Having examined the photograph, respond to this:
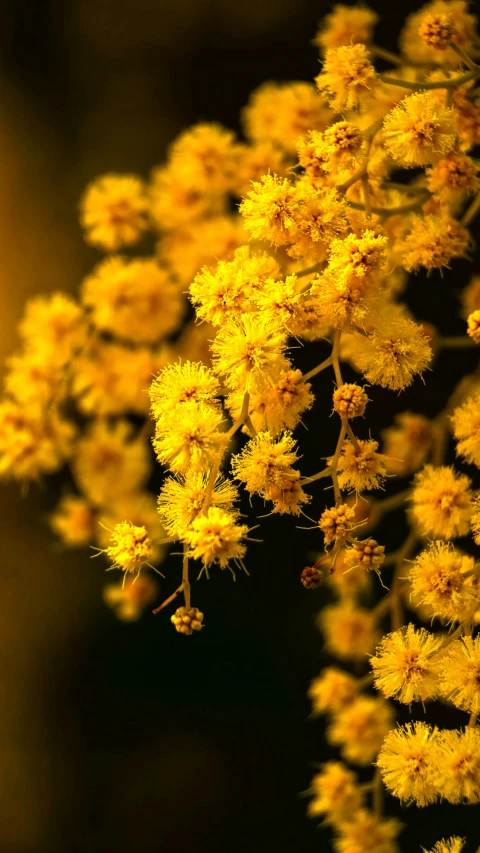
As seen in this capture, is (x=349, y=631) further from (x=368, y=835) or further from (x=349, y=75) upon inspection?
(x=349, y=75)

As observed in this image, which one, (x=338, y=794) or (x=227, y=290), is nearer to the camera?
(x=227, y=290)

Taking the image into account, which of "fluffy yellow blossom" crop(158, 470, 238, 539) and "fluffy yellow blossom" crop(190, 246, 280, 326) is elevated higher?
"fluffy yellow blossom" crop(190, 246, 280, 326)

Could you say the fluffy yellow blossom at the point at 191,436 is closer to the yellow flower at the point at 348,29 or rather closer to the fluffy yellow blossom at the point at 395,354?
the fluffy yellow blossom at the point at 395,354

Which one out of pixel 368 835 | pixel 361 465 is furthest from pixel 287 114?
pixel 368 835

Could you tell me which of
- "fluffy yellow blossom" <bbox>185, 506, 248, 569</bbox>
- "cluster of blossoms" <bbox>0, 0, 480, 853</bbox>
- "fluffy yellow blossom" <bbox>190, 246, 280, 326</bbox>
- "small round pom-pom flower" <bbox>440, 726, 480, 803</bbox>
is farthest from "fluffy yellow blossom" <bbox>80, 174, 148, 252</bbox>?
"small round pom-pom flower" <bbox>440, 726, 480, 803</bbox>

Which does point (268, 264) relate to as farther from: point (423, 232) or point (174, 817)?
point (174, 817)

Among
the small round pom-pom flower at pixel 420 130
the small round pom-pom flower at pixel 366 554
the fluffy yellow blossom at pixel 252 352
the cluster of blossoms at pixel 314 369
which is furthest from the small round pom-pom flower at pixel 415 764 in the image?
the small round pom-pom flower at pixel 420 130

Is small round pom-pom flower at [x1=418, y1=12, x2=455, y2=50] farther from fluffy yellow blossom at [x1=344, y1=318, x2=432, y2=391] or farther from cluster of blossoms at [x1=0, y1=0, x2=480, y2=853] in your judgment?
fluffy yellow blossom at [x1=344, y1=318, x2=432, y2=391]
